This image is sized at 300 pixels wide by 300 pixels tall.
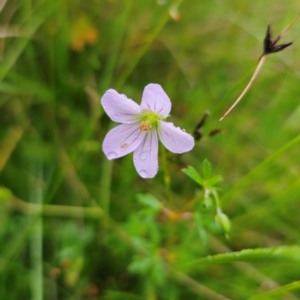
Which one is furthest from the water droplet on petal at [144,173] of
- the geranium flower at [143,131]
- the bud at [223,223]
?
the bud at [223,223]

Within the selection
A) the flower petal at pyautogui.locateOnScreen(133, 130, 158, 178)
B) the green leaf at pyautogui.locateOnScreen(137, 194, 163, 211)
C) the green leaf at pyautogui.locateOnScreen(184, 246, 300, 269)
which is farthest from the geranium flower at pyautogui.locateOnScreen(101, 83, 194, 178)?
the green leaf at pyautogui.locateOnScreen(184, 246, 300, 269)

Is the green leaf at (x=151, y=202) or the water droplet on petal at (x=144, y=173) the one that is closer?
the water droplet on petal at (x=144, y=173)

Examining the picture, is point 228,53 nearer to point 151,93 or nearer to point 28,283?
point 151,93

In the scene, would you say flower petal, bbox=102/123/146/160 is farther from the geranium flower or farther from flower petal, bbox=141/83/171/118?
flower petal, bbox=141/83/171/118

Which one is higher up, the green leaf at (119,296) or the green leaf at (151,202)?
the green leaf at (151,202)

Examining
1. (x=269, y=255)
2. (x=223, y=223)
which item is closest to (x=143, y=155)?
(x=223, y=223)

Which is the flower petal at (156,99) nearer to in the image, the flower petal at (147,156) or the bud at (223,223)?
the flower petal at (147,156)

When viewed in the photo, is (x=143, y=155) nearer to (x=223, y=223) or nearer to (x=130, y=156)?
(x=223, y=223)

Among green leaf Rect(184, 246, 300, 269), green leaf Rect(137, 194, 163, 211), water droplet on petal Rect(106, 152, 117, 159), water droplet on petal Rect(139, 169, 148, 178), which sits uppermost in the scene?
water droplet on petal Rect(106, 152, 117, 159)
